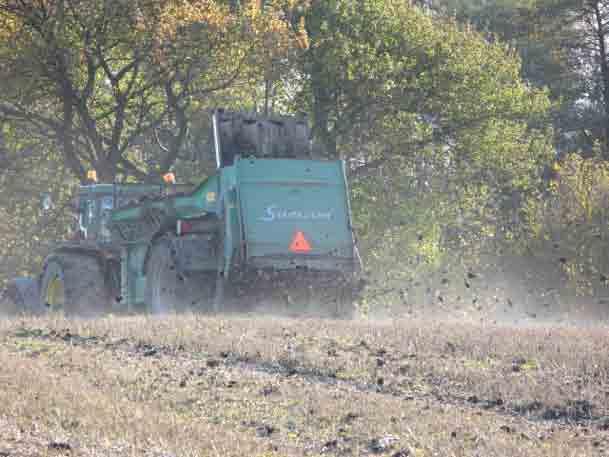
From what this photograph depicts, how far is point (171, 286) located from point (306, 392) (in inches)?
368

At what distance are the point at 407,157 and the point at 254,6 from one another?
7.55 m

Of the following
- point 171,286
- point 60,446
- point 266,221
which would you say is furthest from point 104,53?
point 60,446

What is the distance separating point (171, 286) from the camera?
18.9 metres

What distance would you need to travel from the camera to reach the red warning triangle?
18062 millimetres

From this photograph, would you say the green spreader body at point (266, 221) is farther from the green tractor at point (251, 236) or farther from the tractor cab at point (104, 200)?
the tractor cab at point (104, 200)

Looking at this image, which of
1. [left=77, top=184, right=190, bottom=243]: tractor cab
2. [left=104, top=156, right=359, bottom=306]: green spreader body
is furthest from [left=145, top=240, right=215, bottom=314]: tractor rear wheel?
[left=77, top=184, right=190, bottom=243]: tractor cab

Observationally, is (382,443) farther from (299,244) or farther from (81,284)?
(81,284)

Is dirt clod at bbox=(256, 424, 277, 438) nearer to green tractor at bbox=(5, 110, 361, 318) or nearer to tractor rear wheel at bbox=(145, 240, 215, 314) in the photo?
green tractor at bbox=(5, 110, 361, 318)

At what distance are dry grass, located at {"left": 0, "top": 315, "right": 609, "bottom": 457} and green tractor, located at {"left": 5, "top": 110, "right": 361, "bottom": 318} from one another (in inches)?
132

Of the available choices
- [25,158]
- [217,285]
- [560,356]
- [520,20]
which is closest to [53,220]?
[25,158]

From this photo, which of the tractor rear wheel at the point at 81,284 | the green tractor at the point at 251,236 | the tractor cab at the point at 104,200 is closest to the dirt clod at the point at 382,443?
the green tractor at the point at 251,236

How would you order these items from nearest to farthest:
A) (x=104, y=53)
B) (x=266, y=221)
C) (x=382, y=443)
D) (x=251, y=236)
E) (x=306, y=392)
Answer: (x=382, y=443)
(x=306, y=392)
(x=251, y=236)
(x=266, y=221)
(x=104, y=53)

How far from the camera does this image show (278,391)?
9.89 metres

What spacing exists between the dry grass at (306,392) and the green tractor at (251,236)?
3.34m
